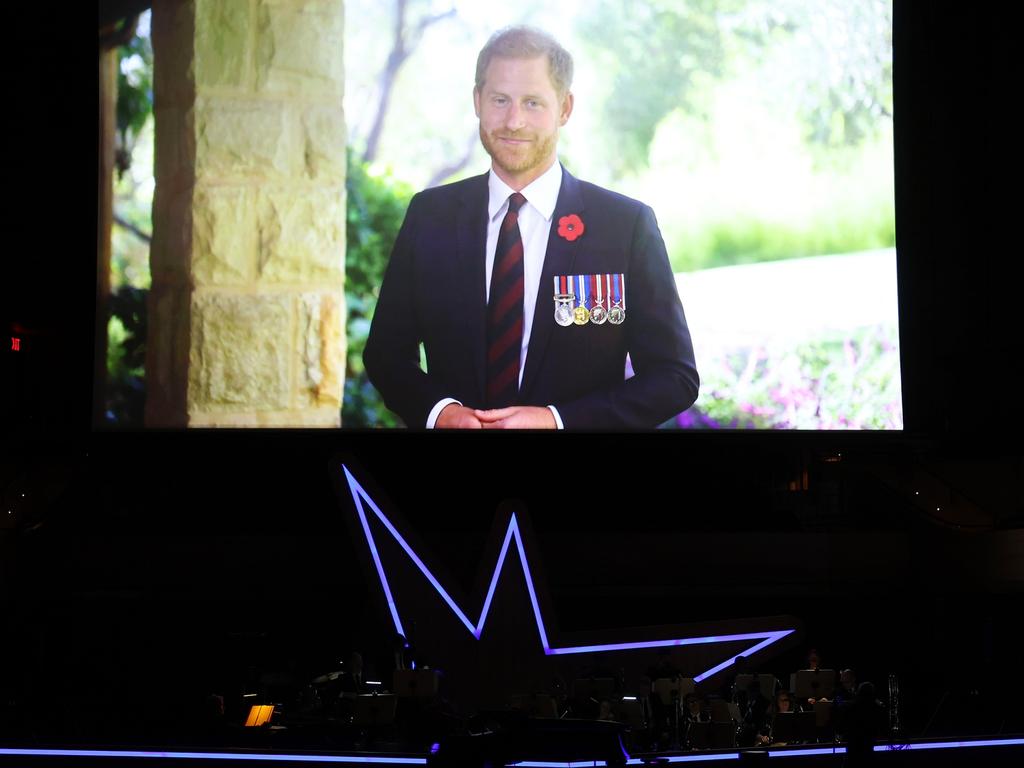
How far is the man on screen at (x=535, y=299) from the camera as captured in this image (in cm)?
770

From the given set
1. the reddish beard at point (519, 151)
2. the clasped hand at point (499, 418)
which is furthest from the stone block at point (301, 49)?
the clasped hand at point (499, 418)

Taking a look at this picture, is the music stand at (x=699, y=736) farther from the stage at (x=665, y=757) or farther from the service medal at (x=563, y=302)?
the service medal at (x=563, y=302)

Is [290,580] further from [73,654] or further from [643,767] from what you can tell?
[643,767]

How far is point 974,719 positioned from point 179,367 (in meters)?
5.29

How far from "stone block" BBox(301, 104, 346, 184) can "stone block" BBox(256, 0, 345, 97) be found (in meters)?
0.11

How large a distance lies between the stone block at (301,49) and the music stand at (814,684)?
4.52 m

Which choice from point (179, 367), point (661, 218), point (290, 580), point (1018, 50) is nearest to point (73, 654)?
point (290, 580)

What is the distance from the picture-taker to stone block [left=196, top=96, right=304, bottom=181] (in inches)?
307

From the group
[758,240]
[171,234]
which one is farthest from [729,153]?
[171,234]

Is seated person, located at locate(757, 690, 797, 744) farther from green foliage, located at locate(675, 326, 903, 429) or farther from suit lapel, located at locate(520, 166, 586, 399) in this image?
suit lapel, located at locate(520, 166, 586, 399)

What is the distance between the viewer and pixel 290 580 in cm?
848

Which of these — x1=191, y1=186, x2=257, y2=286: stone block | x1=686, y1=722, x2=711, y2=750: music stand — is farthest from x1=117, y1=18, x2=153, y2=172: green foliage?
x1=686, y1=722, x2=711, y2=750: music stand

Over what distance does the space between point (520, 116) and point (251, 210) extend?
1.82 metres

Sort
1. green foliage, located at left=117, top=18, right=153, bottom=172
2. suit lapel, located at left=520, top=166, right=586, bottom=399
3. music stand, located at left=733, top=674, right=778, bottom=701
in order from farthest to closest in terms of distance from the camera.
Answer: green foliage, located at left=117, top=18, right=153, bottom=172 → suit lapel, located at left=520, top=166, right=586, bottom=399 → music stand, located at left=733, top=674, right=778, bottom=701
